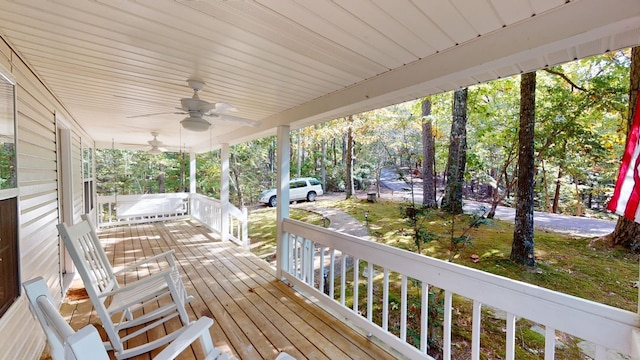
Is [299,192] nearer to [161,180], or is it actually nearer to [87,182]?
[87,182]

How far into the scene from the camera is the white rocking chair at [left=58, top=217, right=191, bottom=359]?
1.92m

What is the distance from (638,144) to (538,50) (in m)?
0.64

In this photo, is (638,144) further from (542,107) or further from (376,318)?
(542,107)

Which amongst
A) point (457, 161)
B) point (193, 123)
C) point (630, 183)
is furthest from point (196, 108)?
point (457, 161)

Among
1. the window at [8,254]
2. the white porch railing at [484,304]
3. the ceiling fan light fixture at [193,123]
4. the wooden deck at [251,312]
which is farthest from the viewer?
the ceiling fan light fixture at [193,123]

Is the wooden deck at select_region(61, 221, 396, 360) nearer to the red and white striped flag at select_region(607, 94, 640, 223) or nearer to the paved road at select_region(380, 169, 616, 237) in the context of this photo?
the red and white striped flag at select_region(607, 94, 640, 223)

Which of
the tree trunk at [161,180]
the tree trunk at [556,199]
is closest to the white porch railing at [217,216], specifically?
the tree trunk at [556,199]

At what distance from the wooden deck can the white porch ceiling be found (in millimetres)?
2119

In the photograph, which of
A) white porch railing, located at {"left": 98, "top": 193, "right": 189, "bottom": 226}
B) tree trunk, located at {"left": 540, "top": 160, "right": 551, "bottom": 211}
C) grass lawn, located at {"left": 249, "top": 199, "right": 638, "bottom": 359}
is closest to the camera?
grass lawn, located at {"left": 249, "top": 199, "right": 638, "bottom": 359}

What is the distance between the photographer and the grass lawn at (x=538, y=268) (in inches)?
108

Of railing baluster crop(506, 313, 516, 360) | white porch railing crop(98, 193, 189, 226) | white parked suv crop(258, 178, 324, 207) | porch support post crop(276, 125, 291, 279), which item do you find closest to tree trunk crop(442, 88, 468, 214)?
railing baluster crop(506, 313, 516, 360)

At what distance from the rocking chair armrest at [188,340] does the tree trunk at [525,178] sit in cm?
416

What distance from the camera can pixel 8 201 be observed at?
5.71ft

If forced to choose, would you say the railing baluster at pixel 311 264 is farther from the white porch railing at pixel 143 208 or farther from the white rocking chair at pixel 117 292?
the white porch railing at pixel 143 208
